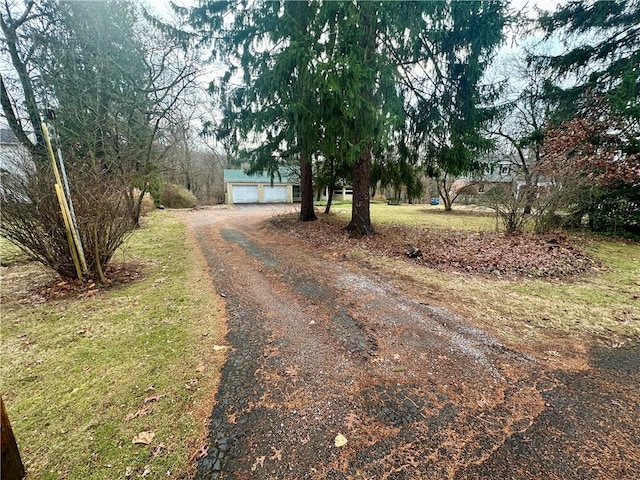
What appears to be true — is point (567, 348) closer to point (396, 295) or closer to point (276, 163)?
point (396, 295)

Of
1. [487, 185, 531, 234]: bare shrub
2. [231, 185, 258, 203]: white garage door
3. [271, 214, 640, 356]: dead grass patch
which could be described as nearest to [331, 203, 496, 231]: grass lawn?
[487, 185, 531, 234]: bare shrub

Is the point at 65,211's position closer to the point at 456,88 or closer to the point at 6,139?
the point at 6,139

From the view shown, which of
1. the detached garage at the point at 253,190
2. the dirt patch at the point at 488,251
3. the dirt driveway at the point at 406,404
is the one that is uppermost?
the detached garage at the point at 253,190

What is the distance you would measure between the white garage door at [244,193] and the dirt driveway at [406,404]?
25380 millimetres

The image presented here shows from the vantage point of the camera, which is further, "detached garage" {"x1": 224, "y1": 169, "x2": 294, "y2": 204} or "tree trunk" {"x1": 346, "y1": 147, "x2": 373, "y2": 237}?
"detached garage" {"x1": 224, "y1": 169, "x2": 294, "y2": 204}

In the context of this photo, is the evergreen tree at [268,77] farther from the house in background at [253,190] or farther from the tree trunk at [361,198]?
the house in background at [253,190]

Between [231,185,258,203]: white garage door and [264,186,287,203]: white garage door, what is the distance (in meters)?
1.12

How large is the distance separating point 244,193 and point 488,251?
24.8 metres

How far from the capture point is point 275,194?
29016mm

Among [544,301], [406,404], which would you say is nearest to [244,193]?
[544,301]

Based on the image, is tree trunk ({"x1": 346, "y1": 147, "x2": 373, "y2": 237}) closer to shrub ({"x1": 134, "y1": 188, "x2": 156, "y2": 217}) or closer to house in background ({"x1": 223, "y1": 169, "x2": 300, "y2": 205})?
shrub ({"x1": 134, "y1": 188, "x2": 156, "y2": 217})

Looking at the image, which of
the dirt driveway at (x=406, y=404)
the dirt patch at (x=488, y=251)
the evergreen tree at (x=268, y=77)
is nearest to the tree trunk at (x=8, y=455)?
the dirt driveway at (x=406, y=404)

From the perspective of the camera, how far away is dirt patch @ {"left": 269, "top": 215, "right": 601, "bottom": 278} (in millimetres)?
5418

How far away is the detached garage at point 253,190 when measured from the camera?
89.8 feet
